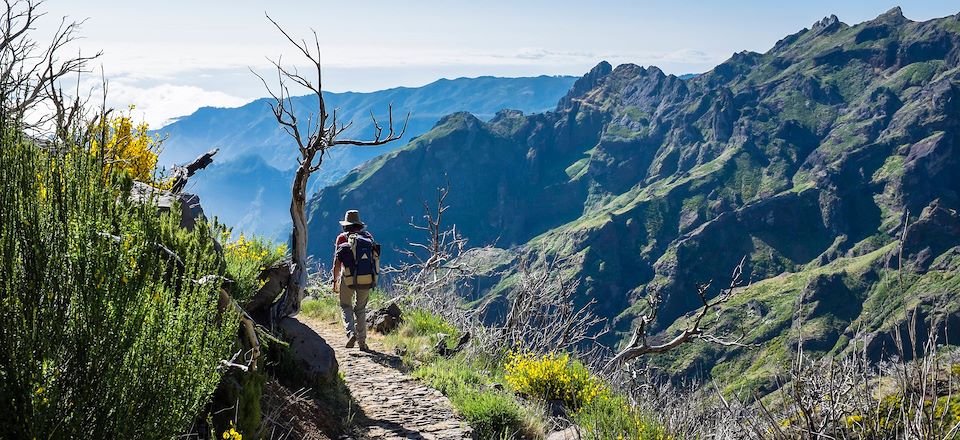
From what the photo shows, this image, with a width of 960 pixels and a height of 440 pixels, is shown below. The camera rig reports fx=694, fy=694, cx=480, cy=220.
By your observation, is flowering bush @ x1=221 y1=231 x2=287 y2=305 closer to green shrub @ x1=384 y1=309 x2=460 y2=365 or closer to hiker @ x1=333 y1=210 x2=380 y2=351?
hiker @ x1=333 y1=210 x2=380 y2=351

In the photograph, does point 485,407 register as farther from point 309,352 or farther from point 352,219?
point 352,219

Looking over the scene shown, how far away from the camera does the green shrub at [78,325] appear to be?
119 inches

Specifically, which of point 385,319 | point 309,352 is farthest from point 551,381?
point 385,319

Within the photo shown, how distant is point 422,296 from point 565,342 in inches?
143

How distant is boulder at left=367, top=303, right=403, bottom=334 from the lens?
13.6 metres

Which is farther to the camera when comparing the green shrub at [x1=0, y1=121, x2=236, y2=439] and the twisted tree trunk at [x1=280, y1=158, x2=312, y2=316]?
the twisted tree trunk at [x1=280, y1=158, x2=312, y2=316]

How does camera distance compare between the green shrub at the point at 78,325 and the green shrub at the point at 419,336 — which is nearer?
the green shrub at the point at 78,325

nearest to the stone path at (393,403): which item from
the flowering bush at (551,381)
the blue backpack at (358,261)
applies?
the blue backpack at (358,261)

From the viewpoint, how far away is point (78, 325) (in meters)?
3.15

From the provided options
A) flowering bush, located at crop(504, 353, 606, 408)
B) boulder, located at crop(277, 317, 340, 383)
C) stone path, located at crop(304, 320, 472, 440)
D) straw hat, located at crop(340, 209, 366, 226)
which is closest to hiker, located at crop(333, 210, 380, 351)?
straw hat, located at crop(340, 209, 366, 226)

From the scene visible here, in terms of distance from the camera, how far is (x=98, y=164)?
3.94 metres

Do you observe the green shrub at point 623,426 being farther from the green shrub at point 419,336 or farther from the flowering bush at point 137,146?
the flowering bush at point 137,146

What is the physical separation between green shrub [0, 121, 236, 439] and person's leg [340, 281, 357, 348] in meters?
8.03

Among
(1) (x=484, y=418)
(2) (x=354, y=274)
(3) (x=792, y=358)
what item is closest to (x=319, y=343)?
(1) (x=484, y=418)
